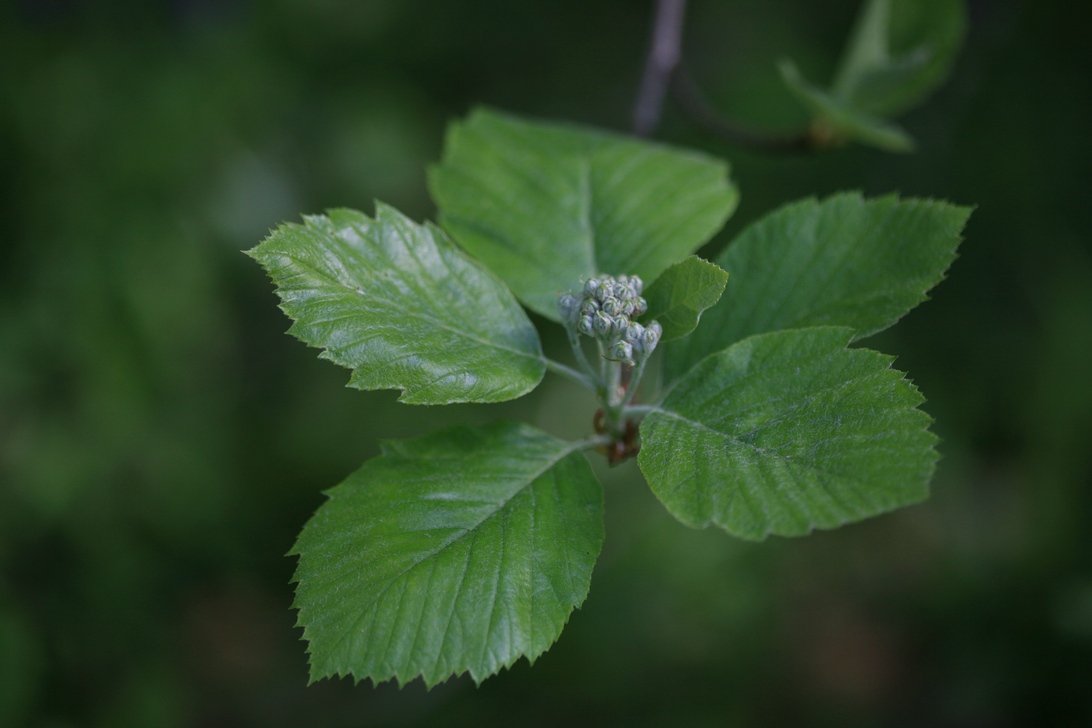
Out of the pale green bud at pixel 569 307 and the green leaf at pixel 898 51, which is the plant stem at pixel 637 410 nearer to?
the pale green bud at pixel 569 307

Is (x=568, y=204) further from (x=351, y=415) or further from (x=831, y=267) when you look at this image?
(x=351, y=415)

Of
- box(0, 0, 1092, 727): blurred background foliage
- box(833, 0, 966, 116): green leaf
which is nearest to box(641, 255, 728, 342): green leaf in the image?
box(833, 0, 966, 116): green leaf

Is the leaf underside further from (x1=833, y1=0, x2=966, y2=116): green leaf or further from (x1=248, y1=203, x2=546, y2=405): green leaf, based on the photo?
(x1=248, y1=203, x2=546, y2=405): green leaf

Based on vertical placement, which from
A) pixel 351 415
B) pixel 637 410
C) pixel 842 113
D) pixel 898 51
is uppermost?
pixel 898 51

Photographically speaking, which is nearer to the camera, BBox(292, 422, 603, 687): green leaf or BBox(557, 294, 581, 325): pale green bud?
BBox(292, 422, 603, 687): green leaf

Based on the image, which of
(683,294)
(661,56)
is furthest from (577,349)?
(661,56)
